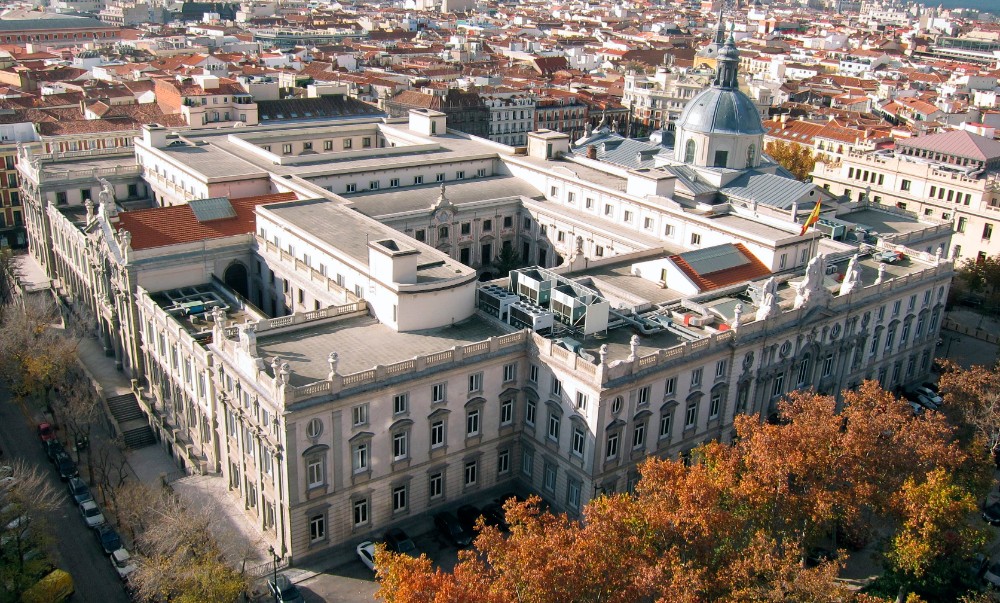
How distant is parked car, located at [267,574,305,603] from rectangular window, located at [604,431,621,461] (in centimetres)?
2212

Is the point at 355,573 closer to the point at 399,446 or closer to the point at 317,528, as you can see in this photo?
the point at 317,528

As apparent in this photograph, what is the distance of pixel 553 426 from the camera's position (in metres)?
63.8

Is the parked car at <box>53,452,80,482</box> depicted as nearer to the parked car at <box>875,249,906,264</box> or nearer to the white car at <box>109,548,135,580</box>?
the white car at <box>109,548,135,580</box>

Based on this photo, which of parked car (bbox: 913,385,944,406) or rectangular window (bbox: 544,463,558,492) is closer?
rectangular window (bbox: 544,463,558,492)

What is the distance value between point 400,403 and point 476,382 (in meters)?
6.10

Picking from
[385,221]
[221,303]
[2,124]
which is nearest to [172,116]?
[2,124]

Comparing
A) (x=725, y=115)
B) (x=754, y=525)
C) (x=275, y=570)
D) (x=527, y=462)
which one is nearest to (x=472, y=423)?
(x=527, y=462)

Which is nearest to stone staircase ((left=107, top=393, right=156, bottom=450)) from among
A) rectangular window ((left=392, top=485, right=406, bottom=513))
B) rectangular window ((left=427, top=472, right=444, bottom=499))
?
rectangular window ((left=392, top=485, right=406, bottom=513))

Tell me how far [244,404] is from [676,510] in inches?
1155

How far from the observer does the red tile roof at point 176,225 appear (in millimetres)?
78125

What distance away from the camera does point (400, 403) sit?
5922 centimetres

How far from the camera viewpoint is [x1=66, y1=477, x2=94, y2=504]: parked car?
6438 centimetres

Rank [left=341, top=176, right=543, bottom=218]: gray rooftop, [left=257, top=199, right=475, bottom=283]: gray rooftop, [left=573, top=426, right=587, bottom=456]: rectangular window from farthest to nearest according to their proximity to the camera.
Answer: [left=341, top=176, right=543, bottom=218]: gray rooftop, [left=257, top=199, right=475, bottom=283]: gray rooftop, [left=573, top=426, right=587, bottom=456]: rectangular window

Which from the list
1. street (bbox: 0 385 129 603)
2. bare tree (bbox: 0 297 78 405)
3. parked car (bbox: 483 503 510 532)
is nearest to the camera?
street (bbox: 0 385 129 603)
